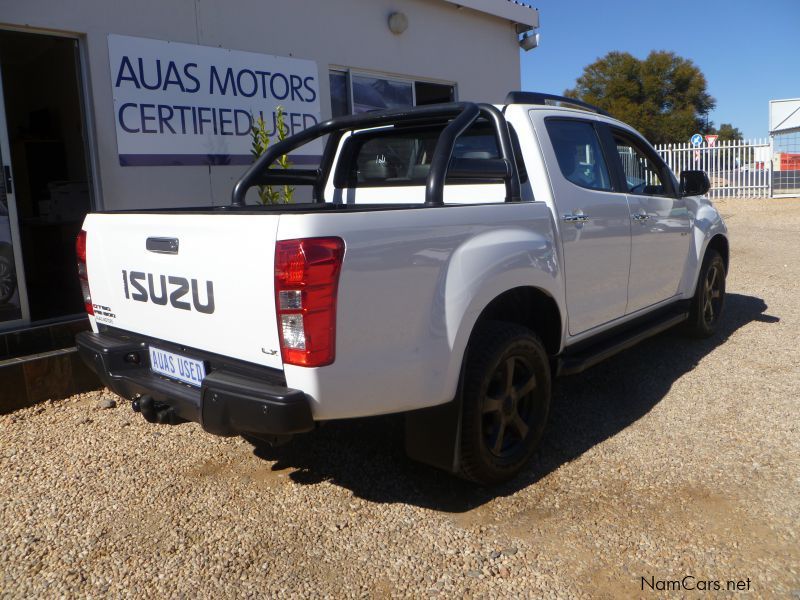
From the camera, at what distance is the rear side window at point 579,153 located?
13.2 feet

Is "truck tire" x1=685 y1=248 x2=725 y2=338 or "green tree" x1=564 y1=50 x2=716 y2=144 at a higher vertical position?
"green tree" x1=564 y1=50 x2=716 y2=144

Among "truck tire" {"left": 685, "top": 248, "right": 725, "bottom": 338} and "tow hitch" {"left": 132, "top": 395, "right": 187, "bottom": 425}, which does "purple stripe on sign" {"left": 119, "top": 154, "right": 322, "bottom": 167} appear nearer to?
"tow hitch" {"left": 132, "top": 395, "right": 187, "bottom": 425}

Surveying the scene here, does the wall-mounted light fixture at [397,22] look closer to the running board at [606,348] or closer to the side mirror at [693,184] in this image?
the side mirror at [693,184]

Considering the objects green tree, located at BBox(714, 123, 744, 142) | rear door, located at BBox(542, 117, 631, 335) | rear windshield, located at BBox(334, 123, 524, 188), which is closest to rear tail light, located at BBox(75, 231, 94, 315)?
rear windshield, located at BBox(334, 123, 524, 188)

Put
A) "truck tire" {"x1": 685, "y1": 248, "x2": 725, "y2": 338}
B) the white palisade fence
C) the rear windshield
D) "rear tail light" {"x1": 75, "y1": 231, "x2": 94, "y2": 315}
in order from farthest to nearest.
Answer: the white palisade fence → "truck tire" {"x1": 685, "y1": 248, "x2": 725, "y2": 338} → the rear windshield → "rear tail light" {"x1": 75, "y1": 231, "x2": 94, "y2": 315}

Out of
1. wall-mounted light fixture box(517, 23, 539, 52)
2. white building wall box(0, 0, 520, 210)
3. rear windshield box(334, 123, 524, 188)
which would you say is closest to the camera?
rear windshield box(334, 123, 524, 188)

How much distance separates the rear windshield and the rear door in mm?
402

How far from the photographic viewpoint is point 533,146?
12.5 feet

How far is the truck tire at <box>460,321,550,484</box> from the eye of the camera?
10.3ft

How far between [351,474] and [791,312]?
5.42 metres

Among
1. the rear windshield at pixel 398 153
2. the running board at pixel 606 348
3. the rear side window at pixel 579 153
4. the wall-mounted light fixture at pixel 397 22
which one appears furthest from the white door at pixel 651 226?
the wall-mounted light fixture at pixel 397 22

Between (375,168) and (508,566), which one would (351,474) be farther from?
(375,168)

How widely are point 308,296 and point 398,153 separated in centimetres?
206

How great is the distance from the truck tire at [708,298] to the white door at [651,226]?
20.1 inches
